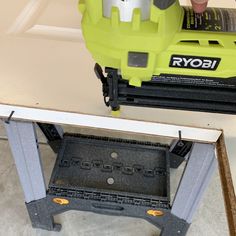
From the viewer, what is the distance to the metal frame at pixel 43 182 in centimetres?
90

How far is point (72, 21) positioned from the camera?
40.4 inches

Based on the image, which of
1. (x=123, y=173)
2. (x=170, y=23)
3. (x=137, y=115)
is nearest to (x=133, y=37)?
(x=170, y=23)

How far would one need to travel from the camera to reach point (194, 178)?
3.16 feet

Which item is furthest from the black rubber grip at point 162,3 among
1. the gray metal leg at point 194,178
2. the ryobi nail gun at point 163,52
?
the gray metal leg at point 194,178

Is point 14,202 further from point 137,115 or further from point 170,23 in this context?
point 170,23

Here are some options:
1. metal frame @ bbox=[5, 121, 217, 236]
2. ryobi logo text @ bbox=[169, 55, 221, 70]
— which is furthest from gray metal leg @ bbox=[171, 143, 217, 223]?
ryobi logo text @ bbox=[169, 55, 221, 70]

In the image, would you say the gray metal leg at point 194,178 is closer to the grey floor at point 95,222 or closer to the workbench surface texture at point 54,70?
the workbench surface texture at point 54,70

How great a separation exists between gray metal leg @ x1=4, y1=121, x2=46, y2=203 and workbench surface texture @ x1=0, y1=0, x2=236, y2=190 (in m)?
0.14

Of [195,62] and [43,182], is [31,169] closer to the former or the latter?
[43,182]

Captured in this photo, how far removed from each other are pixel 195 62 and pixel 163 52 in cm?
7

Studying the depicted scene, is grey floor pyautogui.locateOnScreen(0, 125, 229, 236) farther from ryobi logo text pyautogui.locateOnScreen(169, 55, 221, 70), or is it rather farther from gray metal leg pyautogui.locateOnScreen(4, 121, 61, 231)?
ryobi logo text pyautogui.locateOnScreen(169, 55, 221, 70)

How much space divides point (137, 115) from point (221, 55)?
0.23 metres

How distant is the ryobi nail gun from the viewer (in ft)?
1.90

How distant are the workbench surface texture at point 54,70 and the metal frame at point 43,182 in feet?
0.43
